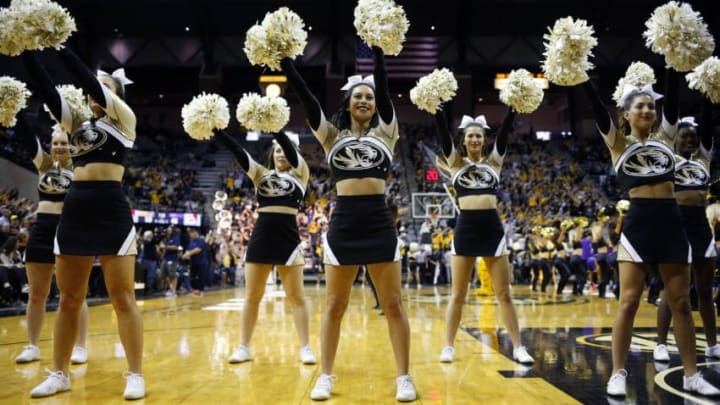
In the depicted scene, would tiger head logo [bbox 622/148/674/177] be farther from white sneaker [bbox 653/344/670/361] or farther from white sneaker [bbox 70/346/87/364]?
white sneaker [bbox 70/346/87/364]

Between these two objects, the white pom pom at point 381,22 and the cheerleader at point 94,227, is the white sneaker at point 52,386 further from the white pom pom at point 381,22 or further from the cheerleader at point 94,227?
the white pom pom at point 381,22

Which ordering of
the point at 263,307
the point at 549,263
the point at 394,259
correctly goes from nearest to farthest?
the point at 394,259, the point at 263,307, the point at 549,263

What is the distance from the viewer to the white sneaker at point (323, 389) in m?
3.11

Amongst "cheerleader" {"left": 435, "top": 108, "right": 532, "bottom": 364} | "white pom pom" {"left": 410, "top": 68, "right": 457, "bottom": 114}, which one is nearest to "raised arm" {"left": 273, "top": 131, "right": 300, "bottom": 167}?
"white pom pom" {"left": 410, "top": 68, "right": 457, "bottom": 114}

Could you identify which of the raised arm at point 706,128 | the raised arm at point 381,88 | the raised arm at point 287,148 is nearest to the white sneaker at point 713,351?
the raised arm at point 706,128

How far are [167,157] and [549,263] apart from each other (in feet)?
62.2

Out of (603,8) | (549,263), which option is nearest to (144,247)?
(549,263)

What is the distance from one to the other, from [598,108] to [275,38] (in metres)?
1.89

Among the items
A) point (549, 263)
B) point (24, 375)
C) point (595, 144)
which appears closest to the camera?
point (24, 375)

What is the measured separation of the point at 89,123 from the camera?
3291 mm

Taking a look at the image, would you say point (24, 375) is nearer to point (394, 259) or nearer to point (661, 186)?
point (394, 259)

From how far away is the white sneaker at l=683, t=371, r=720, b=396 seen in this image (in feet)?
9.97

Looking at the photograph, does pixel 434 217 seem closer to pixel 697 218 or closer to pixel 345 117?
pixel 697 218

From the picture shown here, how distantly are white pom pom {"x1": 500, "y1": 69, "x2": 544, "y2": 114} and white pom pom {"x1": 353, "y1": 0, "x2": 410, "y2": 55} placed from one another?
148 cm
